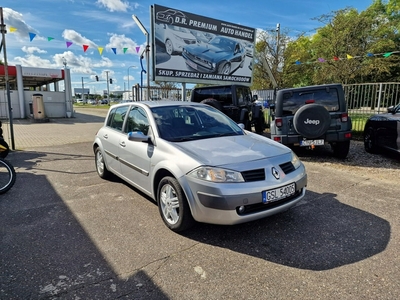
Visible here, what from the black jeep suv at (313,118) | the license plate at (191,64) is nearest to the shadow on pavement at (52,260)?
the black jeep suv at (313,118)

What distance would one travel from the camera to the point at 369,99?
10.9 m

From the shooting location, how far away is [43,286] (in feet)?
7.98

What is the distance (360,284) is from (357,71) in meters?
22.2

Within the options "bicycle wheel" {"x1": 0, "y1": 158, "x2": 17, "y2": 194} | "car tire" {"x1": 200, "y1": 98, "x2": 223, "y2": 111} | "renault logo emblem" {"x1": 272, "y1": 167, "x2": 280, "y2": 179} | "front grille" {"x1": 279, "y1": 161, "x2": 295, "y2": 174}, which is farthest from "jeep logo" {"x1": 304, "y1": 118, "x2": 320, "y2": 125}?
"bicycle wheel" {"x1": 0, "y1": 158, "x2": 17, "y2": 194}

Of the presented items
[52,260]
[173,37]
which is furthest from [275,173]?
[173,37]

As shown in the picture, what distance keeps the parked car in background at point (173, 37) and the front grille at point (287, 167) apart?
32.9ft

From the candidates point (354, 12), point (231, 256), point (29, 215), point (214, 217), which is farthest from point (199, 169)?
point (354, 12)

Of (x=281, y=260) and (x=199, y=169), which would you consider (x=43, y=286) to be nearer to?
(x=199, y=169)

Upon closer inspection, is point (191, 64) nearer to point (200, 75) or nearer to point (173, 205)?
point (200, 75)

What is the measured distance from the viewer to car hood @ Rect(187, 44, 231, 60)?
1296cm

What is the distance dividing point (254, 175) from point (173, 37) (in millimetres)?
10630

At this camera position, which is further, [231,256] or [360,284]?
[231,256]

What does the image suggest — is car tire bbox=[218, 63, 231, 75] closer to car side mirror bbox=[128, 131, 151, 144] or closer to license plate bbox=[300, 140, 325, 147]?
license plate bbox=[300, 140, 325, 147]

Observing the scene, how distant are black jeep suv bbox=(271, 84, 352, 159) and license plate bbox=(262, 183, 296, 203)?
3.57m
